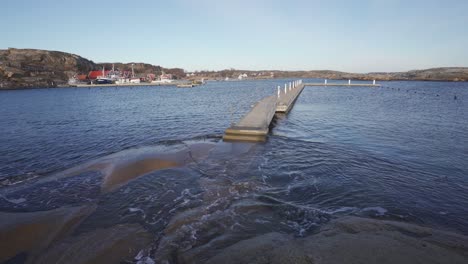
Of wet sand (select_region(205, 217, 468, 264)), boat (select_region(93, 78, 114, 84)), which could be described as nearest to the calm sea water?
wet sand (select_region(205, 217, 468, 264))

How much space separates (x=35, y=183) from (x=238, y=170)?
723cm

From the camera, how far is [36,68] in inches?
4013

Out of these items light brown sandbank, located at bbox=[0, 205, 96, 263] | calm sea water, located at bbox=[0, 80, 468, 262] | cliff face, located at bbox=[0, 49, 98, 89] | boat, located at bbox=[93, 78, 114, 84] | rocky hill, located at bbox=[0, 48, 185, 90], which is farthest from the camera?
boat, located at bbox=[93, 78, 114, 84]

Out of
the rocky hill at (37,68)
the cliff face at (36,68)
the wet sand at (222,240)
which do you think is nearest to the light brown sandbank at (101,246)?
the wet sand at (222,240)

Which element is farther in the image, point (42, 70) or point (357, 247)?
point (42, 70)

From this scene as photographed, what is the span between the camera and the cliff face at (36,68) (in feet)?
284

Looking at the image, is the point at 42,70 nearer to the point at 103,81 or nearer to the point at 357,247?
the point at 103,81

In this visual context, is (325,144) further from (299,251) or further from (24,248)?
(24,248)

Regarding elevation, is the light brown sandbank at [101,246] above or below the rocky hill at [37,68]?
below

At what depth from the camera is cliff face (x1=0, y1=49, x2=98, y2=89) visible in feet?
284

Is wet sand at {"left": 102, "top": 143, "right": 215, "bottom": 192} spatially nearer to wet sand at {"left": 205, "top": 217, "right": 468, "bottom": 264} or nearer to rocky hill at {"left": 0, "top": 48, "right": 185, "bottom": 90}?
wet sand at {"left": 205, "top": 217, "right": 468, "bottom": 264}

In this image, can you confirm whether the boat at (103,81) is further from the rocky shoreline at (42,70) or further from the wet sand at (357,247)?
the wet sand at (357,247)

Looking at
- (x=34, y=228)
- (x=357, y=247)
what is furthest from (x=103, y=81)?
(x=357, y=247)

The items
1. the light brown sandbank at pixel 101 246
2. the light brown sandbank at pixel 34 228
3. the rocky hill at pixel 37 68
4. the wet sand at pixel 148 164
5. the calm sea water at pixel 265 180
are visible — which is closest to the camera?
the light brown sandbank at pixel 101 246
